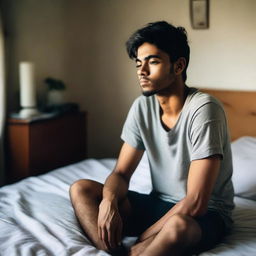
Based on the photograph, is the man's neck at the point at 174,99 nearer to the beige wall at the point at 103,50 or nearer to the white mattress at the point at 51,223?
the white mattress at the point at 51,223

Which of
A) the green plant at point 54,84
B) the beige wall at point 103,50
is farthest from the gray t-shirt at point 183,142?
the green plant at point 54,84

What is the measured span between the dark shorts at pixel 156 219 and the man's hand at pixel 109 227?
0.55 ft

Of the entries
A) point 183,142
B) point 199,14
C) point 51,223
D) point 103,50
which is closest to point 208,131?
point 183,142

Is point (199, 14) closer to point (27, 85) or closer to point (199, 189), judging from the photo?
point (27, 85)

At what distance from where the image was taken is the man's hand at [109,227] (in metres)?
1.29

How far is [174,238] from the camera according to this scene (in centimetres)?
117

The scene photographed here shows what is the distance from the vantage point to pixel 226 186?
1443mm

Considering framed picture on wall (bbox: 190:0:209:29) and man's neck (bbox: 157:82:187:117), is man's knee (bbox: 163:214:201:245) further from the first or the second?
framed picture on wall (bbox: 190:0:209:29)

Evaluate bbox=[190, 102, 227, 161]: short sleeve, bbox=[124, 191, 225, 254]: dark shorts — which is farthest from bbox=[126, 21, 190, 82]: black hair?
bbox=[124, 191, 225, 254]: dark shorts

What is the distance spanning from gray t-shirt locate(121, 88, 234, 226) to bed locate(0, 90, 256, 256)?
0.21 metres

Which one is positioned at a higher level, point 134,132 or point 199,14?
point 199,14

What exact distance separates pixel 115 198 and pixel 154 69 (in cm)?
48

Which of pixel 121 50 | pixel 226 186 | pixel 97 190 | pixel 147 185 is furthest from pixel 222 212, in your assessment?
pixel 121 50

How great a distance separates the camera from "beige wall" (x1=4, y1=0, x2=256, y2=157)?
246 cm
